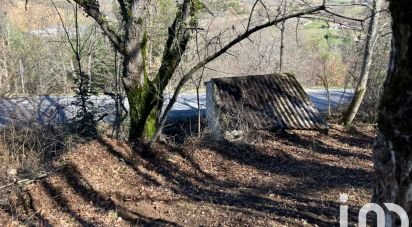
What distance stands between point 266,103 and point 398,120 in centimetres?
972

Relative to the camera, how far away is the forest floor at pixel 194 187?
5.17 meters

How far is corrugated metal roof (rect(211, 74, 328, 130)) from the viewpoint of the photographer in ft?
35.6

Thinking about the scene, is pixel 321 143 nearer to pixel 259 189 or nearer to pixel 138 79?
pixel 259 189

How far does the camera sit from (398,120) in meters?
1.88

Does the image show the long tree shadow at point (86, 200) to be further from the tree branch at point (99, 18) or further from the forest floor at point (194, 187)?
the tree branch at point (99, 18)

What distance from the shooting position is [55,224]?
5074mm

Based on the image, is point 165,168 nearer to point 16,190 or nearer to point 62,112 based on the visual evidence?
point 16,190

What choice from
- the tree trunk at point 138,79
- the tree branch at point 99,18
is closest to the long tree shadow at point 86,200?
the tree trunk at point 138,79

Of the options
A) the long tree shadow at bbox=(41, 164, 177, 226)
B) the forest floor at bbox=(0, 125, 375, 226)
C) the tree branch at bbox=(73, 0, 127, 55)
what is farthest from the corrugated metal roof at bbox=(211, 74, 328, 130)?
the long tree shadow at bbox=(41, 164, 177, 226)

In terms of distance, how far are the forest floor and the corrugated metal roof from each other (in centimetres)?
186

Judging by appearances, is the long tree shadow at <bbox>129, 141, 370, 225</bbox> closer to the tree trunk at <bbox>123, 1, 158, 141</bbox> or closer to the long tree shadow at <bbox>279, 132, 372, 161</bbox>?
the long tree shadow at <bbox>279, 132, 372, 161</bbox>

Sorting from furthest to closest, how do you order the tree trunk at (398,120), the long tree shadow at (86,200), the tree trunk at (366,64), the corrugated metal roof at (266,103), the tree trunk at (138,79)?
the tree trunk at (366,64)
the corrugated metal roof at (266,103)
the tree trunk at (138,79)
the long tree shadow at (86,200)
the tree trunk at (398,120)

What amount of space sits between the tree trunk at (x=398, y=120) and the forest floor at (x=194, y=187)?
286 centimetres

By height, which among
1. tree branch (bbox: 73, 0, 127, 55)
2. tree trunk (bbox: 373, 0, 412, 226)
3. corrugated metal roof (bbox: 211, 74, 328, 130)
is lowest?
corrugated metal roof (bbox: 211, 74, 328, 130)
